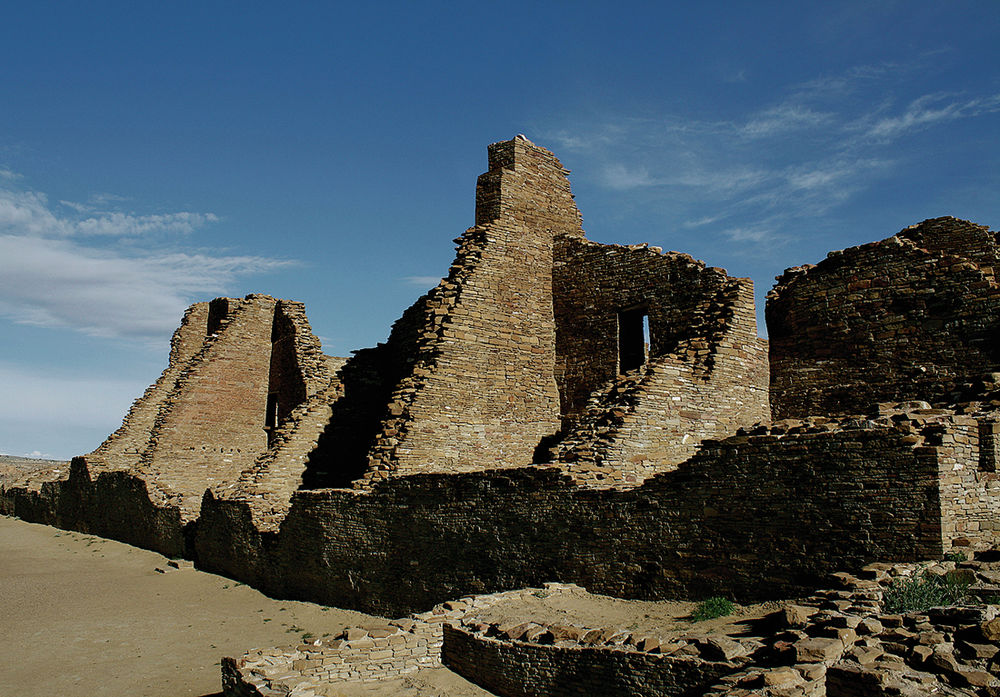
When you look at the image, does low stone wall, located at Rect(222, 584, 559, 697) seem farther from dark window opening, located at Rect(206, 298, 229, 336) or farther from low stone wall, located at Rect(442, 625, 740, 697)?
dark window opening, located at Rect(206, 298, 229, 336)

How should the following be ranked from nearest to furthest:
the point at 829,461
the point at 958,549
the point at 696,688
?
the point at 696,688, the point at 958,549, the point at 829,461

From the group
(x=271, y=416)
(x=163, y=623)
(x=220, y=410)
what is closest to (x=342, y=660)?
(x=163, y=623)

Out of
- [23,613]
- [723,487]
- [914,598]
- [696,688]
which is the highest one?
[723,487]

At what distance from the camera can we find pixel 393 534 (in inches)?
501

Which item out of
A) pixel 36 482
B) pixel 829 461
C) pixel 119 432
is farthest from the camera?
pixel 36 482

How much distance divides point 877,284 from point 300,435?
39.5 ft

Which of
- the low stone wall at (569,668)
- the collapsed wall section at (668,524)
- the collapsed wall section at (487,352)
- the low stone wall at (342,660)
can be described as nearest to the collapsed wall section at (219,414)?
the collapsed wall section at (487,352)

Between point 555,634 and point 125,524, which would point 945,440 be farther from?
point 125,524

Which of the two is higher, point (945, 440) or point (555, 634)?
point (945, 440)

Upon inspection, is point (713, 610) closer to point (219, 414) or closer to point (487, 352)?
point (487, 352)

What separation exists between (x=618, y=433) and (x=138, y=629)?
8662 millimetres

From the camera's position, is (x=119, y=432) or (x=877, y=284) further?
(x=119, y=432)

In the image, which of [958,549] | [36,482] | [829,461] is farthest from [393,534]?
[36,482]

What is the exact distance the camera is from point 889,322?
12727mm
